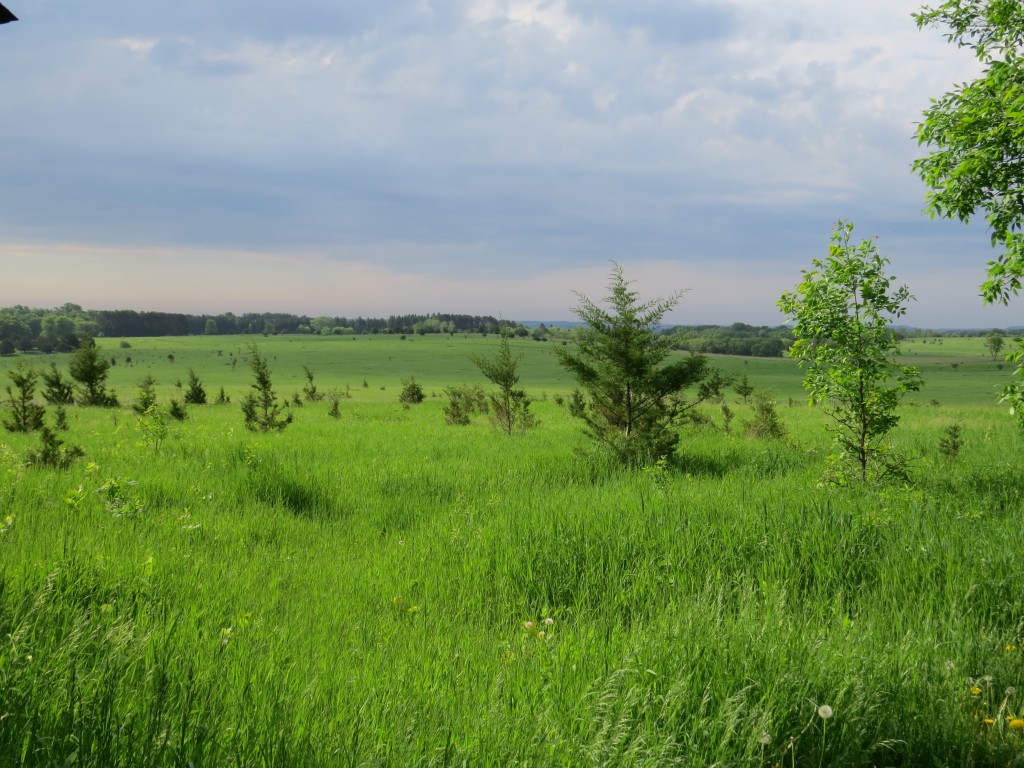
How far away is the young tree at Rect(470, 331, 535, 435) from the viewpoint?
17.5 metres

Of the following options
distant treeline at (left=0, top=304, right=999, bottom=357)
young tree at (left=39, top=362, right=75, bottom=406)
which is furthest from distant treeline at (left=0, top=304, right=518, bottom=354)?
young tree at (left=39, top=362, right=75, bottom=406)

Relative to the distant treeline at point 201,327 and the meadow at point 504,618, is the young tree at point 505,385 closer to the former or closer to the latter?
the meadow at point 504,618

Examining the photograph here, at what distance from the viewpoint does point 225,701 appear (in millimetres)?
2969

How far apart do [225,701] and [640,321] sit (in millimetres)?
10052

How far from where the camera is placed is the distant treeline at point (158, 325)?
417ft

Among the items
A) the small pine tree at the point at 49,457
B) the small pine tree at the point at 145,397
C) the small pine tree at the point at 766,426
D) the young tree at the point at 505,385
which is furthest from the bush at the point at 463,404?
the small pine tree at the point at 49,457

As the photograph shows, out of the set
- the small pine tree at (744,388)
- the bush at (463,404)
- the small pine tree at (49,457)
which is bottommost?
the bush at (463,404)

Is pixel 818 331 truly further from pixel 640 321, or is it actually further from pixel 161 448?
pixel 161 448

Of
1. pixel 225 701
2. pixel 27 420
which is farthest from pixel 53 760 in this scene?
pixel 27 420

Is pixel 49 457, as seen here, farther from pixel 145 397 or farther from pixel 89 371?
pixel 89 371

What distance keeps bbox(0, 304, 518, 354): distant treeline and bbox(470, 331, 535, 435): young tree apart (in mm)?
126721

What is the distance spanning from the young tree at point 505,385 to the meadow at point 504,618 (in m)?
7.10

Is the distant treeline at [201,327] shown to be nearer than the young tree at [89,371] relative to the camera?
No

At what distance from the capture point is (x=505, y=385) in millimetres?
17734
